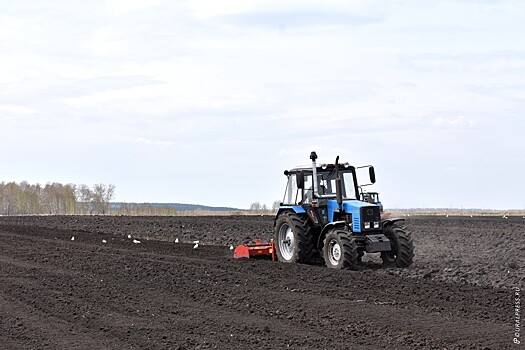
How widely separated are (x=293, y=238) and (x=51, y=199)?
71.5 meters

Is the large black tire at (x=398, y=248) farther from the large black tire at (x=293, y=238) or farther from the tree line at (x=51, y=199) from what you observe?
the tree line at (x=51, y=199)

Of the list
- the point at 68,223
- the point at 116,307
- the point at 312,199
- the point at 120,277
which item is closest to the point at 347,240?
the point at 312,199

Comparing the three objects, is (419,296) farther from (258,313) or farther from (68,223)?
(68,223)

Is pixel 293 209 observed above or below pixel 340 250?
above

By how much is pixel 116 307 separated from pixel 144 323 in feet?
4.43

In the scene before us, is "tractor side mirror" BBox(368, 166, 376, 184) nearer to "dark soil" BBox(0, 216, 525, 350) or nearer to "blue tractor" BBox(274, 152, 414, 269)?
"blue tractor" BBox(274, 152, 414, 269)

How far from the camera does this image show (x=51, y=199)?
85562 mm

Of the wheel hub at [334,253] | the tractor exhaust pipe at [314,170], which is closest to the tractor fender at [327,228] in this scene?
the wheel hub at [334,253]

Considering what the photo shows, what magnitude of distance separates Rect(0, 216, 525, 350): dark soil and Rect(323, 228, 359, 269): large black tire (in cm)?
43

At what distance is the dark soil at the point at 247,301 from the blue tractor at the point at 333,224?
546 mm

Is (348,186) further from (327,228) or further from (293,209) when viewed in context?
(293,209)

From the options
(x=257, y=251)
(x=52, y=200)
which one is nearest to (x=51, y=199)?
(x=52, y=200)

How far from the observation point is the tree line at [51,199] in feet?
268

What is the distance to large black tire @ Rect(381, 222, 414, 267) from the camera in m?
17.3
